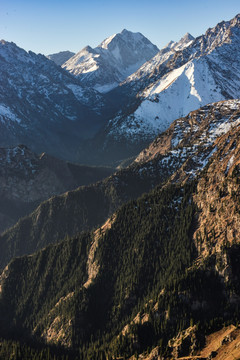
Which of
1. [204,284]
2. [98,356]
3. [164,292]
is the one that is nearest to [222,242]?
[204,284]

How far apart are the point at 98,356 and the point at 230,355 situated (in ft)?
269

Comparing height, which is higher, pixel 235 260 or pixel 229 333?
pixel 235 260

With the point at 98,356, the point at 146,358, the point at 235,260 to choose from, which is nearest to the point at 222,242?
the point at 235,260

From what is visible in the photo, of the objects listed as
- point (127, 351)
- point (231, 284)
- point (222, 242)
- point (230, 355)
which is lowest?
point (230, 355)

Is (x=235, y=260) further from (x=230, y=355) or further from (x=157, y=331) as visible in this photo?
(x=230, y=355)

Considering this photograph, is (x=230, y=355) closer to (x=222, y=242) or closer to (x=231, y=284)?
(x=231, y=284)

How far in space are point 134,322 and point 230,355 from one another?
76.8m

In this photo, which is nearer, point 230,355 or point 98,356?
point 230,355


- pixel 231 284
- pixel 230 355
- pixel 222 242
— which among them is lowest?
pixel 230 355

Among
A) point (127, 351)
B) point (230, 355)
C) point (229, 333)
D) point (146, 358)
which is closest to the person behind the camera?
point (230, 355)

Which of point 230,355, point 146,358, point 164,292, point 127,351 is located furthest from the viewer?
point 164,292

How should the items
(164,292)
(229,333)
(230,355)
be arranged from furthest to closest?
(164,292) < (229,333) < (230,355)

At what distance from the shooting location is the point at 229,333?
469 feet

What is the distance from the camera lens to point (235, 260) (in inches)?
7544
